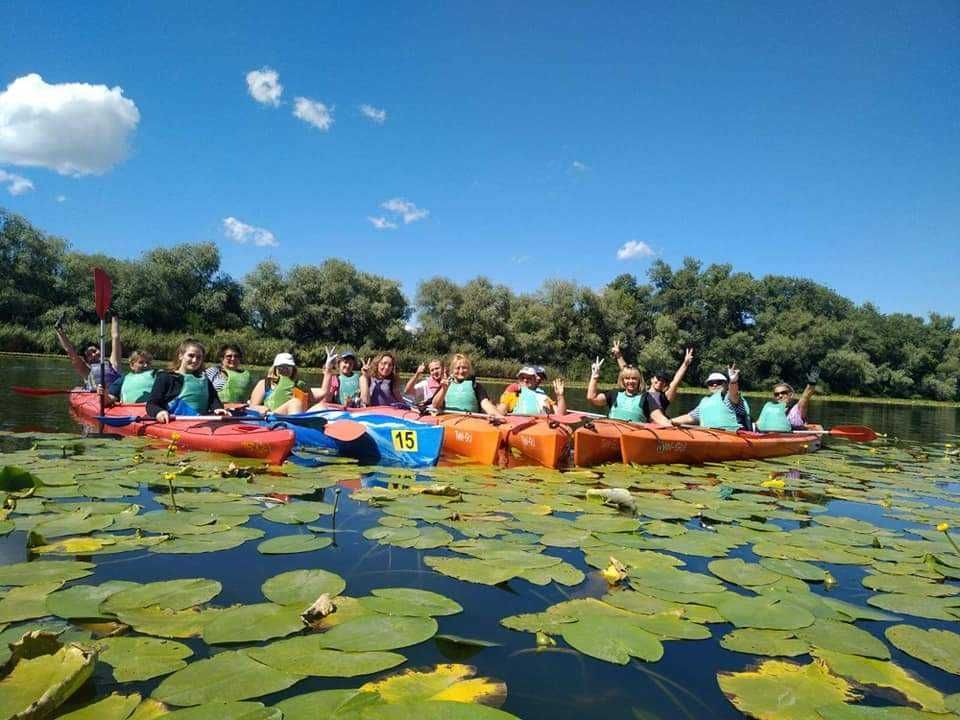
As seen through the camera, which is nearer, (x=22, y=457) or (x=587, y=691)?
(x=587, y=691)

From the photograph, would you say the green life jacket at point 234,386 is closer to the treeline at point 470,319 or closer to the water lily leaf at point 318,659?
the water lily leaf at point 318,659

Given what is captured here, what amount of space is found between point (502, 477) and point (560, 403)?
2.39m

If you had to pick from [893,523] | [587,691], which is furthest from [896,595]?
[893,523]

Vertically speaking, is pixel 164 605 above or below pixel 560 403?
below

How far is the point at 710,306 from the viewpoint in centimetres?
4172

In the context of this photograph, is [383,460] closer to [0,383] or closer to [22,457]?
[22,457]

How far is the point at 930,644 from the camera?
204 cm

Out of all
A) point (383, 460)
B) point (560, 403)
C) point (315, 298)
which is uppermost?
point (315, 298)

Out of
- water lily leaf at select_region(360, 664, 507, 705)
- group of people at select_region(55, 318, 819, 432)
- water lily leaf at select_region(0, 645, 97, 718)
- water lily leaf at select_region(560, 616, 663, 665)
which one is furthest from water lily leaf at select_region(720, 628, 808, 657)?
group of people at select_region(55, 318, 819, 432)

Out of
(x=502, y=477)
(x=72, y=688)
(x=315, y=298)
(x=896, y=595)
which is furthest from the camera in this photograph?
(x=315, y=298)

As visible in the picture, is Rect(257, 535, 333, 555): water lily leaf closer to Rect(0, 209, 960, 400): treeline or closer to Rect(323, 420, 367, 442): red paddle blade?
Rect(323, 420, 367, 442): red paddle blade

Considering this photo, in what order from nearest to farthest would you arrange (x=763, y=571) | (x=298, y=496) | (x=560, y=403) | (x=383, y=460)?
(x=763, y=571)
(x=298, y=496)
(x=383, y=460)
(x=560, y=403)

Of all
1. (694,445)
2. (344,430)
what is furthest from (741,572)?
(694,445)

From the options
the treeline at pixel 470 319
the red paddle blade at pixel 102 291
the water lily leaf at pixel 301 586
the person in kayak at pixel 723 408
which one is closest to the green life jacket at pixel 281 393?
the red paddle blade at pixel 102 291
